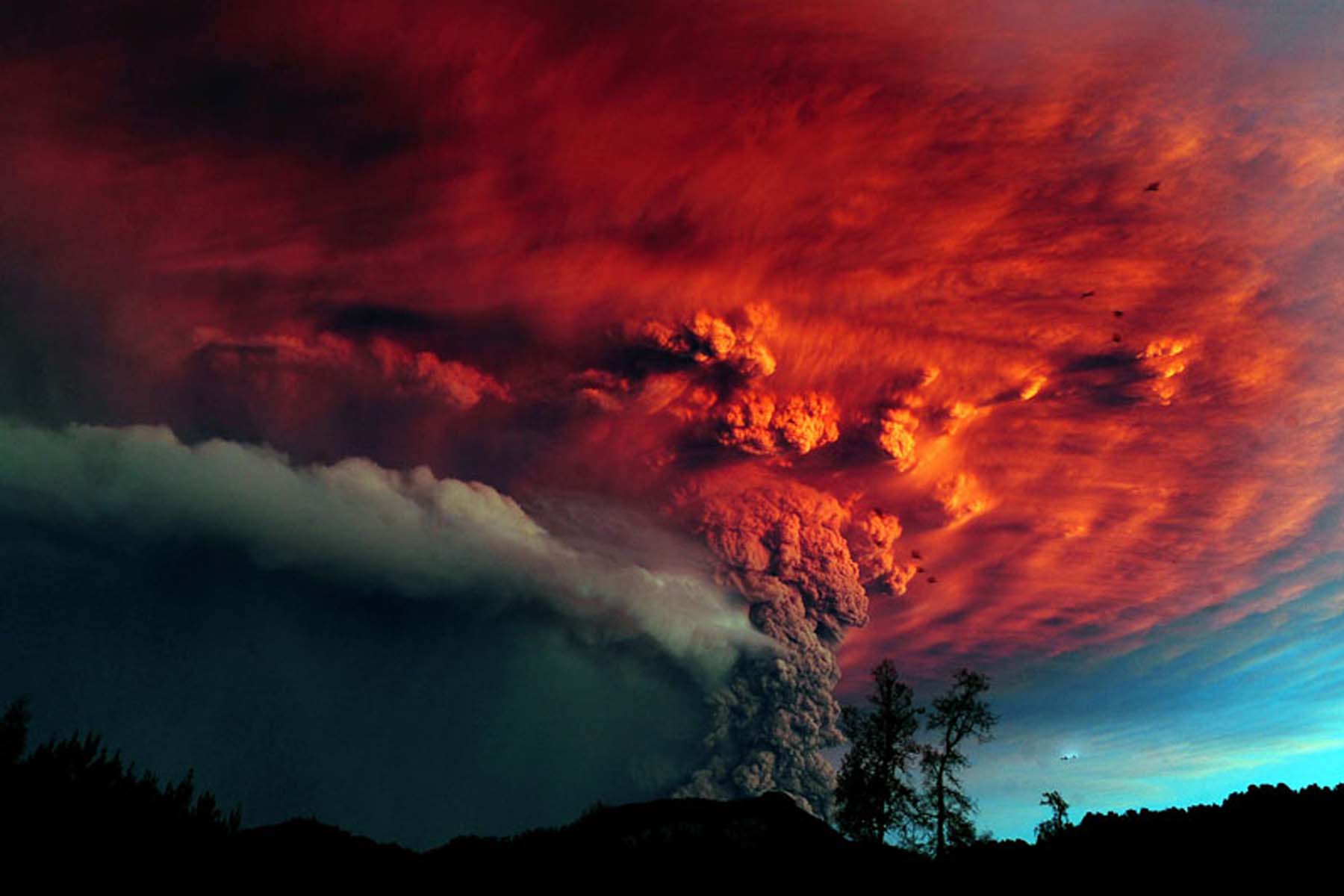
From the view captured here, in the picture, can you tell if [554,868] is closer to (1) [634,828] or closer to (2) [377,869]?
(1) [634,828]

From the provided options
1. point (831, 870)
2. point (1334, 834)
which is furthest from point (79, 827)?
point (1334, 834)

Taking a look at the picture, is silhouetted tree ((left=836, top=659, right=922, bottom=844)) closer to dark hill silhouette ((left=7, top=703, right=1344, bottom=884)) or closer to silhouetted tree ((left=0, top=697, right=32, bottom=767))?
dark hill silhouette ((left=7, top=703, right=1344, bottom=884))

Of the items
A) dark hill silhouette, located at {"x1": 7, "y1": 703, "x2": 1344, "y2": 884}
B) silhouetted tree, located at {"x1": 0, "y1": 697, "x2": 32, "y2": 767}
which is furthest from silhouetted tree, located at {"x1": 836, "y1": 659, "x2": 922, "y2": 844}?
silhouetted tree, located at {"x1": 0, "y1": 697, "x2": 32, "y2": 767}

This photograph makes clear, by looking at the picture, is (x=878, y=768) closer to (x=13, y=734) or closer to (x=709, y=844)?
(x=709, y=844)

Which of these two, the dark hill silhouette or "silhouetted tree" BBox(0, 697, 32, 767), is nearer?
the dark hill silhouette

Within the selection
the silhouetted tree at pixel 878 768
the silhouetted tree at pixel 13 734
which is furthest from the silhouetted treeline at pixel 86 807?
the silhouetted tree at pixel 878 768

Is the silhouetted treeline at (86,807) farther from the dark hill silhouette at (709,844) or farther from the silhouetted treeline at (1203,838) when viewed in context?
the silhouetted treeline at (1203,838)

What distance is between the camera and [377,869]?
3731 centimetres

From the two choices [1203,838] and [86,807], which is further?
[86,807]

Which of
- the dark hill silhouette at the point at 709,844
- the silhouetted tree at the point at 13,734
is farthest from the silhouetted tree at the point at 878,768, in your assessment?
the silhouetted tree at the point at 13,734

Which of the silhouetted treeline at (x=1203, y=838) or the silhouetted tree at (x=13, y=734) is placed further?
the silhouetted tree at (x=13, y=734)

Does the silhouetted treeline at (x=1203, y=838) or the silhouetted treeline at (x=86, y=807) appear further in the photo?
Result: the silhouetted treeline at (x=86, y=807)

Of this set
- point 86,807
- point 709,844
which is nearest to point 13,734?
point 86,807

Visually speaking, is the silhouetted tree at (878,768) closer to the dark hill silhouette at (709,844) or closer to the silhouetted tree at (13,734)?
the dark hill silhouette at (709,844)
